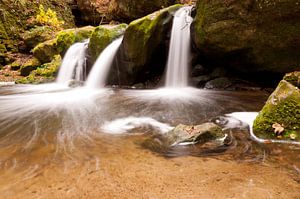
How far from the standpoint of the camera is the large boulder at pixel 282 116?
385cm

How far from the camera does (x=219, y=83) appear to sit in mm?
8602

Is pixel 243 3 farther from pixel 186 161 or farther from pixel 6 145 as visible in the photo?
pixel 6 145

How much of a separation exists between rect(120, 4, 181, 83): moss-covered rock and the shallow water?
1.42 m

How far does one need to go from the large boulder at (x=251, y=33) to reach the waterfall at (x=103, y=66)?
10.9 feet

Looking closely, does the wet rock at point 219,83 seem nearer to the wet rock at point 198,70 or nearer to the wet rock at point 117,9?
the wet rock at point 198,70

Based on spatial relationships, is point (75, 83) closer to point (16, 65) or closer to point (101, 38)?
point (101, 38)

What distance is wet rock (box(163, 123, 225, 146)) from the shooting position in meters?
3.86

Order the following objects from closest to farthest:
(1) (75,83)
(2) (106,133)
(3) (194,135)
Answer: (3) (194,135) → (2) (106,133) → (1) (75,83)

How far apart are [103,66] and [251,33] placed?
539 centimetres

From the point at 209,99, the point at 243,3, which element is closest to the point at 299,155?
the point at 209,99

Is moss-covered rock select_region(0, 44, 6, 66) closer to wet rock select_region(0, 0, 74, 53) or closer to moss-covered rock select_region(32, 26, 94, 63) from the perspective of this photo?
wet rock select_region(0, 0, 74, 53)

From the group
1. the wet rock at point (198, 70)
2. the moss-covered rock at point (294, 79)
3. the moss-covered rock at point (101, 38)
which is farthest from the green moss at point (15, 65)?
the moss-covered rock at point (294, 79)

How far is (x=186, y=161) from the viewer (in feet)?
10.8

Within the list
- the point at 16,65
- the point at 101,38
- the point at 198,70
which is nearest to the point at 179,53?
the point at 198,70
